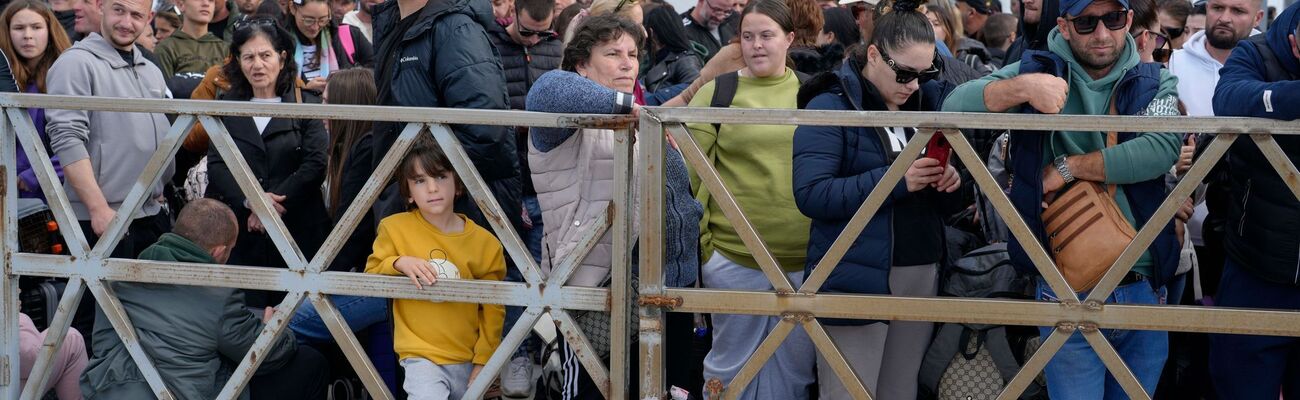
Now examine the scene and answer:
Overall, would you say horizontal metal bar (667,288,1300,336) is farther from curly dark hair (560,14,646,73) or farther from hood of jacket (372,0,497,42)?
hood of jacket (372,0,497,42)

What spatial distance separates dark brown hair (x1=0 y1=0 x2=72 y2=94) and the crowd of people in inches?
9.6

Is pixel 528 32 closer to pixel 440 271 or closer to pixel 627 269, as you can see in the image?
pixel 440 271

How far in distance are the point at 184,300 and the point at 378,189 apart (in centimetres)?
94

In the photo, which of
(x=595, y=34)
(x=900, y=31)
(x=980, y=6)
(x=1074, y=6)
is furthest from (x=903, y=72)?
(x=980, y=6)

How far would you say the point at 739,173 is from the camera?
433 cm

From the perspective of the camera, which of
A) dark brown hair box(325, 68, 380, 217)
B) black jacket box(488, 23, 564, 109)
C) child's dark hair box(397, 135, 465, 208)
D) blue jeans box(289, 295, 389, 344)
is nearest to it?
child's dark hair box(397, 135, 465, 208)

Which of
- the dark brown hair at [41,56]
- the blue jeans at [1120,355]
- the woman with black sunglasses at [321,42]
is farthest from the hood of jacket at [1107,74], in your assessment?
the woman with black sunglasses at [321,42]

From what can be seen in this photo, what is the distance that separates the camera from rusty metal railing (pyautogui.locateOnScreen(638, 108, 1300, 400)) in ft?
10.7

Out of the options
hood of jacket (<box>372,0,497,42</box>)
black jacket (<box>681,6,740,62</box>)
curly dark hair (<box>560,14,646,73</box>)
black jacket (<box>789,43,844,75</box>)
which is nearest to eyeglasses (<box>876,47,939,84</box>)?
curly dark hair (<box>560,14,646,73</box>)

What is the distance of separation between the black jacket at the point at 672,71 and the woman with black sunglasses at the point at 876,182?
253cm

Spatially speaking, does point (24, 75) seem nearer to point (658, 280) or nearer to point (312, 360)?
point (312, 360)

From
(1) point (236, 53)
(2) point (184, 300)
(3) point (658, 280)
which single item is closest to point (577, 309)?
(3) point (658, 280)

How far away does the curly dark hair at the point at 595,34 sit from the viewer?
13.3ft

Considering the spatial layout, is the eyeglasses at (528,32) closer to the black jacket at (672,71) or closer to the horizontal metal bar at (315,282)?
the black jacket at (672,71)
